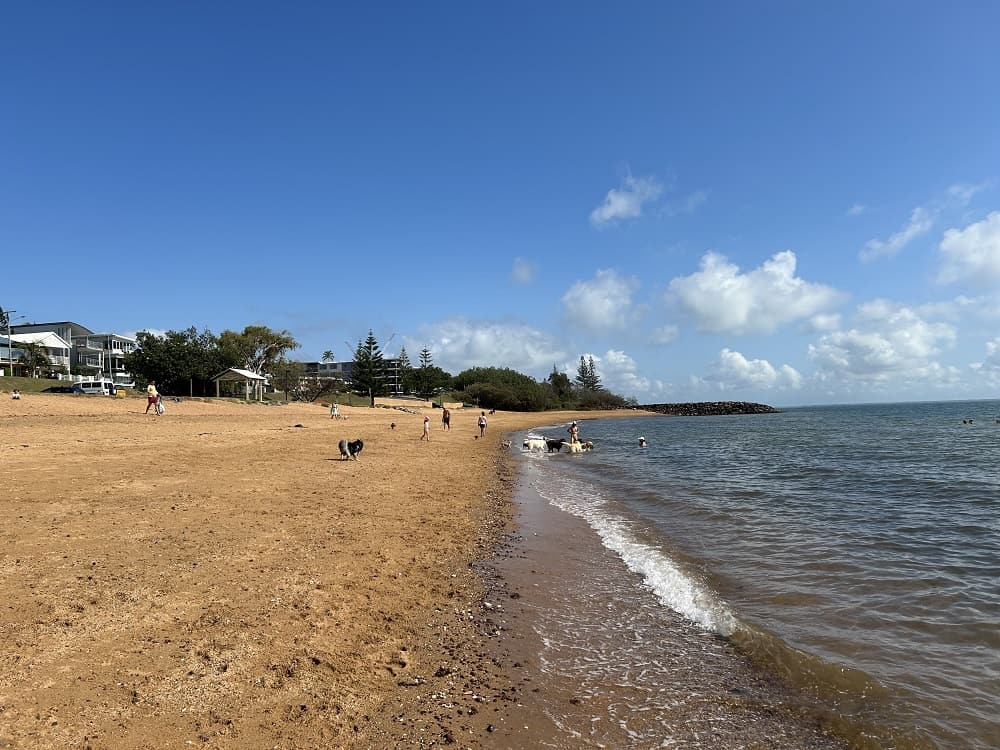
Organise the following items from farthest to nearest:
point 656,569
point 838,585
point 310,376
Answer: point 310,376
point 656,569
point 838,585

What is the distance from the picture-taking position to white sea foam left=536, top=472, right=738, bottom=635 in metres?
5.99

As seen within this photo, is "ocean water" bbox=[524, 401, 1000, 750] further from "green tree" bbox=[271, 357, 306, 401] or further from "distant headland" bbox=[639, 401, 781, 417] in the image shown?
"distant headland" bbox=[639, 401, 781, 417]

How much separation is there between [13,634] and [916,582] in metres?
9.83

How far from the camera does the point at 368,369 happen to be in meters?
70.2

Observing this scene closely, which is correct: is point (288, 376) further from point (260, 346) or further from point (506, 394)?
point (506, 394)

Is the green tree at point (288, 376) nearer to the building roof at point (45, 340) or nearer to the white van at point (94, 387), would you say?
the white van at point (94, 387)

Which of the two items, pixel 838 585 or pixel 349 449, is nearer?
pixel 838 585

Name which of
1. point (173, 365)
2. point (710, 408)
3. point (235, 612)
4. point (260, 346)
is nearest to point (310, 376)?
point (260, 346)

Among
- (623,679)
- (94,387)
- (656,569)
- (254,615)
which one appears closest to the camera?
(623,679)

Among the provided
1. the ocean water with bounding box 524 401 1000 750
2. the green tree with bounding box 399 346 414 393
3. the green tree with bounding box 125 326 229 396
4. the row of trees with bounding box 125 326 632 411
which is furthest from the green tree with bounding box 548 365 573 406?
the ocean water with bounding box 524 401 1000 750

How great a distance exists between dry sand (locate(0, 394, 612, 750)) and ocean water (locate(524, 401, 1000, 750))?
4.62ft

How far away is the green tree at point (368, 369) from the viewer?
229ft

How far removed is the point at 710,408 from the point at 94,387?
120648 millimetres

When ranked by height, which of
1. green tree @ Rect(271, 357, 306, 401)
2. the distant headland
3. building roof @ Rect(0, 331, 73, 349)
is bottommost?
the distant headland
